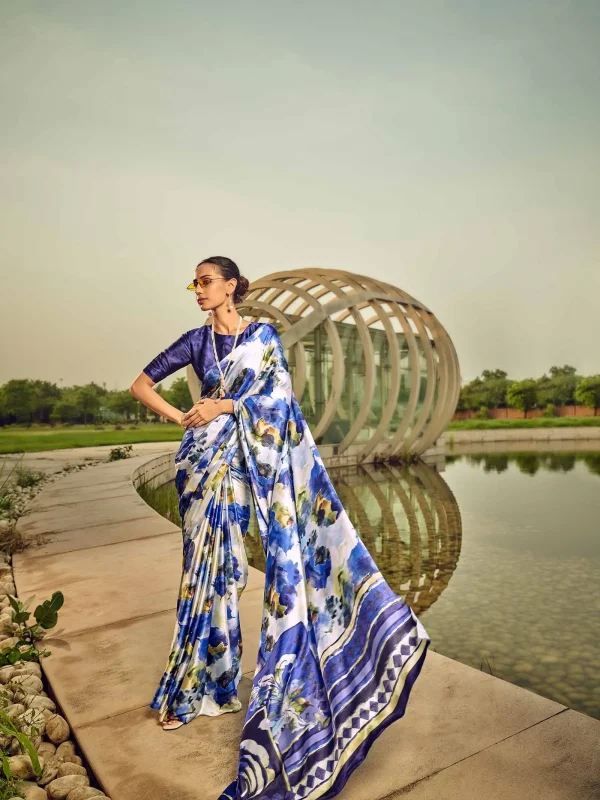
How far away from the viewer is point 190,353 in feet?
9.36

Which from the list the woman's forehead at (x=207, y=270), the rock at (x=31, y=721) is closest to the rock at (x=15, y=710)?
the rock at (x=31, y=721)

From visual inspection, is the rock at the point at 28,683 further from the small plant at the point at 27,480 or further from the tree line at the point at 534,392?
the tree line at the point at 534,392

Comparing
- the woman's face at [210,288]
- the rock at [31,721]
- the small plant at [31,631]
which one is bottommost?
the rock at [31,721]

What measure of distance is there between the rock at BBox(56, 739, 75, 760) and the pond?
2.52 m

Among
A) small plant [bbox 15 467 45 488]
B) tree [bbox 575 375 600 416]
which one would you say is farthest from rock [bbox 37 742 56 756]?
tree [bbox 575 375 600 416]

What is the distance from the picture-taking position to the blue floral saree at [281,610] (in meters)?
2.11

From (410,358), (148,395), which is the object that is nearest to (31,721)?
(148,395)

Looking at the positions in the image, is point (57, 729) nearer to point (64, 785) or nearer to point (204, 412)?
point (64, 785)

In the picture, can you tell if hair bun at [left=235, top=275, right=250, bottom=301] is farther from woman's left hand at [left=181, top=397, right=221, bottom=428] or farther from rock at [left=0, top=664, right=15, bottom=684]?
rock at [left=0, top=664, right=15, bottom=684]

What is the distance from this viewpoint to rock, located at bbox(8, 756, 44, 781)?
2.37 meters

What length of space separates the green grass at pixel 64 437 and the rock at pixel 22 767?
19.7 m

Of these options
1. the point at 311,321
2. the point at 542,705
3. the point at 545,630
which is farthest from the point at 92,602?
the point at 311,321

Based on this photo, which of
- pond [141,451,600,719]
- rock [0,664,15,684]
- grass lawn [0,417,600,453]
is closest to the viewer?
rock [0,664,15,684]

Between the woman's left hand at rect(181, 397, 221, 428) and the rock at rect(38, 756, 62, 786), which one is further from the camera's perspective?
the woman's left hand at rect(181, 397, 221, 428)
